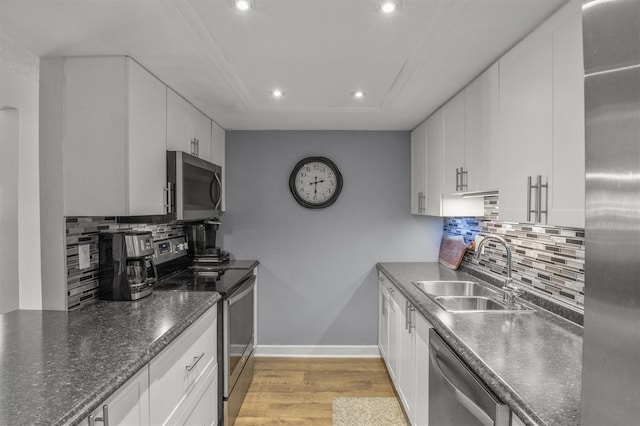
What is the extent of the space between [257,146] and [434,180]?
168 cm

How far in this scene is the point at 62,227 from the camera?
69.8 inches

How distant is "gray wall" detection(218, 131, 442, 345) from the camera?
11.5 ft

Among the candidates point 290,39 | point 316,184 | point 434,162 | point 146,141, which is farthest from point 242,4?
point 316,184

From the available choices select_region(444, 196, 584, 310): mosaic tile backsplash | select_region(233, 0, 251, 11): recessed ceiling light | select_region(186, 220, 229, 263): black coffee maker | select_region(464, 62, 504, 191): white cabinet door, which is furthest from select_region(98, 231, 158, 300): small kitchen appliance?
select_region(444, 196, 584, 310): mosaic tile backsplash

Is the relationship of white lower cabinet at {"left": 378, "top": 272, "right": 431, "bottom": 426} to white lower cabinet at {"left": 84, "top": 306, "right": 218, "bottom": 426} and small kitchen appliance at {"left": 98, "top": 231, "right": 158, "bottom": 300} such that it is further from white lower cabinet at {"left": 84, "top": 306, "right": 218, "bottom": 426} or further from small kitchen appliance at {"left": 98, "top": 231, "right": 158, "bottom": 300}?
small kitchen appliance at {"left": 98, "top": 231, "right": 158, "bottom": 300}

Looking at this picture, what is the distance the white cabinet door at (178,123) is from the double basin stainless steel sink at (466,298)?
1.84 metres

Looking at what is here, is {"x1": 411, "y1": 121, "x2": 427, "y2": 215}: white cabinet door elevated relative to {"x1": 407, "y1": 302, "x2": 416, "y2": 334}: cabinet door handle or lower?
elevated

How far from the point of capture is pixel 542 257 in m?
1.97

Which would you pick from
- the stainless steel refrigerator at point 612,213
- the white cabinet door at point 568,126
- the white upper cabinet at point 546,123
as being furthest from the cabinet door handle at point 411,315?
the stainless steel refrigerator at point 612,213

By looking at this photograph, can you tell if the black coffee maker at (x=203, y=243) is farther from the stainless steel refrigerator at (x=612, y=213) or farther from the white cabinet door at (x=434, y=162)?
the stainless steel refrigerator at (x=612, y=213)

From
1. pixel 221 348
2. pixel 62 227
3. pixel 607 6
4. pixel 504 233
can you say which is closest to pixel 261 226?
pixel 221 348

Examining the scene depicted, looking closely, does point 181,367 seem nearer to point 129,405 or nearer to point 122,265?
point 129,405

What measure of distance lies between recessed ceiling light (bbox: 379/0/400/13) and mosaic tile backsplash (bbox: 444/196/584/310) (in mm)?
1297

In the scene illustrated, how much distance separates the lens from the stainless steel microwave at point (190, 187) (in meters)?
2.19
